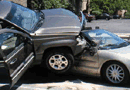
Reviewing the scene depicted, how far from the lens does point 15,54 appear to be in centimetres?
426

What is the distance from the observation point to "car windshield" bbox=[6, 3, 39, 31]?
510 cm

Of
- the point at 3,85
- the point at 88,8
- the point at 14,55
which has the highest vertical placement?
the point at 14,55

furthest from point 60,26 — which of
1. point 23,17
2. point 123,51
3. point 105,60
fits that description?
point 123,51

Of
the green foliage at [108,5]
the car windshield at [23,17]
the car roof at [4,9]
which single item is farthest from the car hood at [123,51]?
A: the green foliage at [108,5]

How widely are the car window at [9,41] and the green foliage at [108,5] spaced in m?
48.6

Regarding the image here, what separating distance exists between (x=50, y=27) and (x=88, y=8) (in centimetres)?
4755

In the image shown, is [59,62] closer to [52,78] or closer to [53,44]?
[53,44]

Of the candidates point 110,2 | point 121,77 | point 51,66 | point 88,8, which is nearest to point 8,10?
point 51,66

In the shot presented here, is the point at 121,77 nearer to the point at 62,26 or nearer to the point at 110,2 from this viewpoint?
the point at 62,26

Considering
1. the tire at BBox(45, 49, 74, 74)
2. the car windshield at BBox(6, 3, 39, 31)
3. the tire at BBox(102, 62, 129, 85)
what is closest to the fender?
the tire at BBox(45, 49, 74, 74)

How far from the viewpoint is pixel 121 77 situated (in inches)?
198

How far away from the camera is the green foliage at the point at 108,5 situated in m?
52.8

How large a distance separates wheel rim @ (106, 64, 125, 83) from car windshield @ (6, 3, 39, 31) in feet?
7.09

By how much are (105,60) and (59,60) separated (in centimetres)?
111
